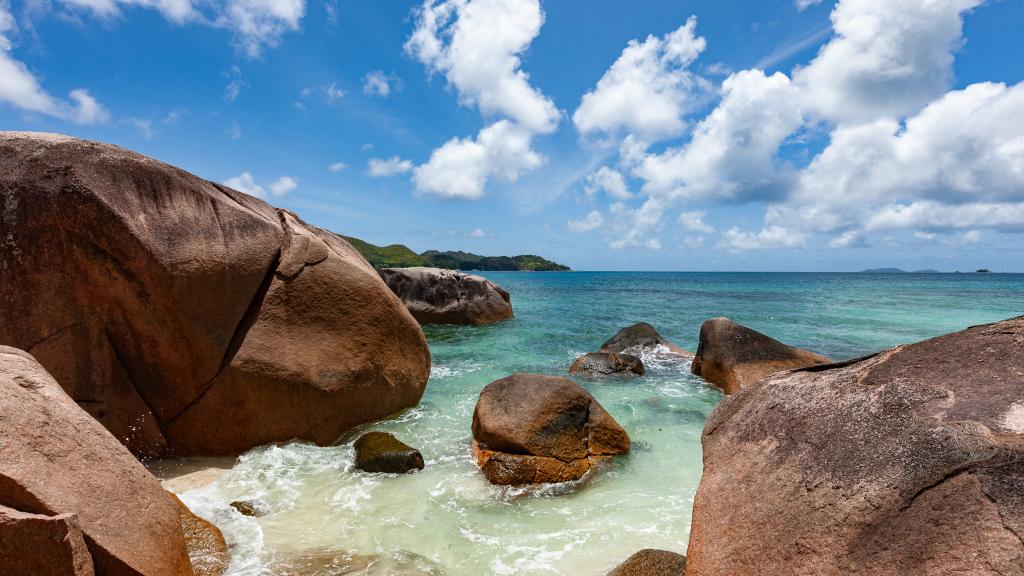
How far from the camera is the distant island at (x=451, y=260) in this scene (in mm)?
129125

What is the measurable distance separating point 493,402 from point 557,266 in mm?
182781

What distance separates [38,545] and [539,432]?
18.6 ft

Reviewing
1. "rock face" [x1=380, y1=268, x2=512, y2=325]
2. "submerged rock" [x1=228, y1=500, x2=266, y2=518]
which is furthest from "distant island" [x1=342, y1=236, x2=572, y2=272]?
"submerged rock" [x1=228, y1=500, x2=266, y2=518]

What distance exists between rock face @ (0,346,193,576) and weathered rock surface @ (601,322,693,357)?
587 inches

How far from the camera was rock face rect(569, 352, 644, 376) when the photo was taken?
1428 centimetres

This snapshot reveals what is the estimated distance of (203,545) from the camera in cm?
486

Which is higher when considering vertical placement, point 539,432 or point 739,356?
point 739,356

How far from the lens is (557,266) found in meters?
190

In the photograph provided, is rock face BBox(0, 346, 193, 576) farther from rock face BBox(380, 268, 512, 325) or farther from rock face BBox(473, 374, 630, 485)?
rock face BBox(380, 268, 512, 325)

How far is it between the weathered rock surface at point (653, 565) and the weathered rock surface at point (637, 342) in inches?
510

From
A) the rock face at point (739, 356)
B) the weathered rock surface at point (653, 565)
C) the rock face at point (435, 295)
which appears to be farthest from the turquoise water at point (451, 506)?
the rock face at point (435, 295)

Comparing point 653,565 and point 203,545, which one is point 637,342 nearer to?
point 653,565

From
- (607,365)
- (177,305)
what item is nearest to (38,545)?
(177,305)

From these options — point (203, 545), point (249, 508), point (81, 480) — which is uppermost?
point (81, 480)
